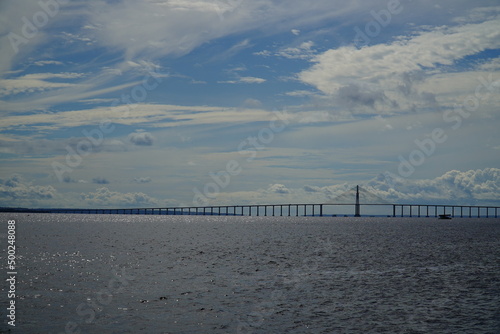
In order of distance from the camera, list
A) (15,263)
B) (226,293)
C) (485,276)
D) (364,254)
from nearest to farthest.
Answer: (226,293)
(485,276)
(15,263)
(364,254)

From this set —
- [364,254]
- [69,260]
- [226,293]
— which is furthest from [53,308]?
[364,254]

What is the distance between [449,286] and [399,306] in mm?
11099

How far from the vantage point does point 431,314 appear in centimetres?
3078

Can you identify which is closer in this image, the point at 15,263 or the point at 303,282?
the point at 303,282

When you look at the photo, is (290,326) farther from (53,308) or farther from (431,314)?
(53,308)

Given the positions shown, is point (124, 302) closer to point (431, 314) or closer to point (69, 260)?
point (431, 314)

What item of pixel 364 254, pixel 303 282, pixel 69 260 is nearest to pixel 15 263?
pixel 69 260

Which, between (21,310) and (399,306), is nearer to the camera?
(21,310)

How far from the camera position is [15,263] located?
52500mm

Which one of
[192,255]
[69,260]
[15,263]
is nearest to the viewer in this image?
[15,263]

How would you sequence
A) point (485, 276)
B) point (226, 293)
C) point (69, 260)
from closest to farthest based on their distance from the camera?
point (226, 293), point (485, 276), point (69, 260)

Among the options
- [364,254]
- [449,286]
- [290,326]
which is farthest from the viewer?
[364,254]

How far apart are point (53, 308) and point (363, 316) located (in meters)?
18.9

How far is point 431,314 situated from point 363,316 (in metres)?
4.32
